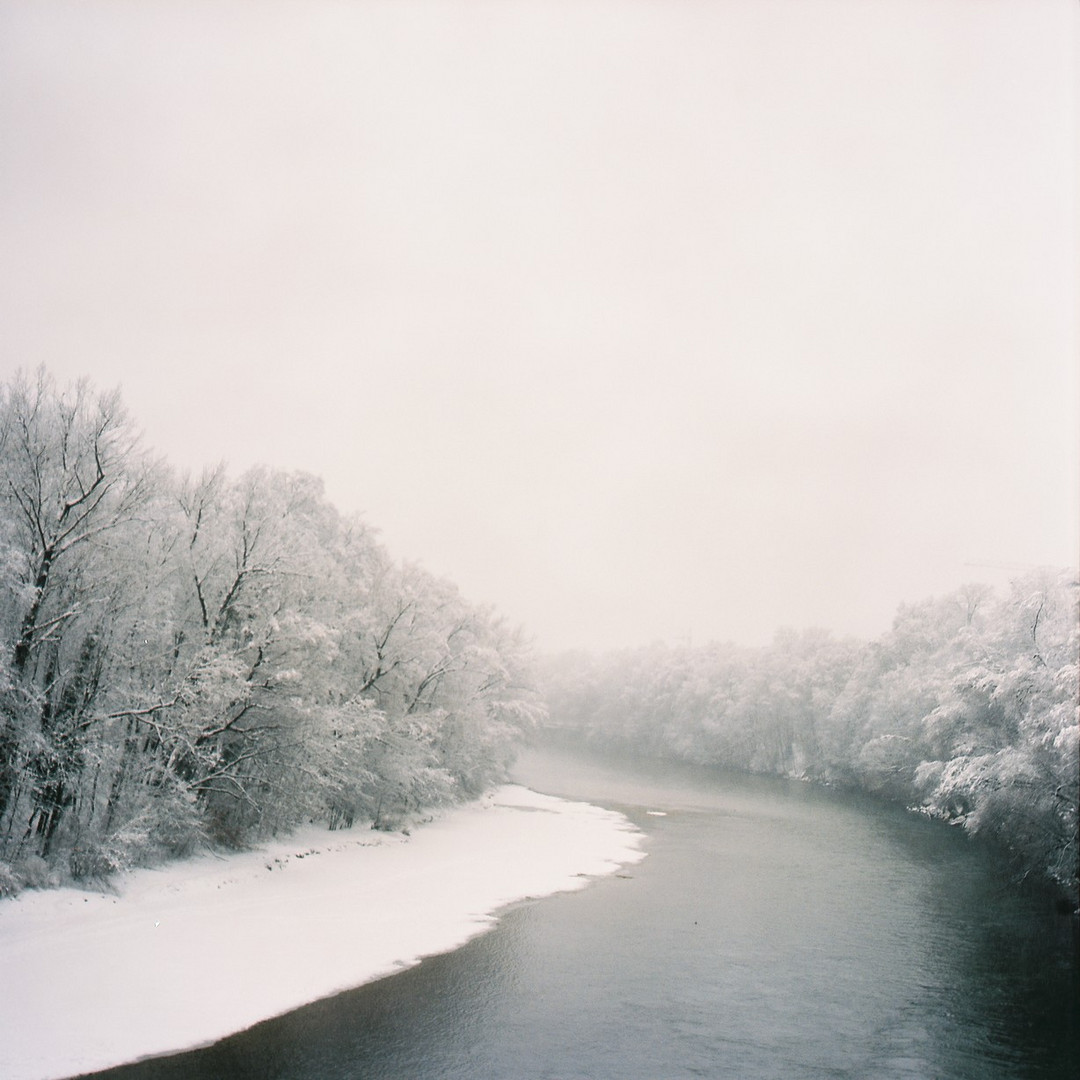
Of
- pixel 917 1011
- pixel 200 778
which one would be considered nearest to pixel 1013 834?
pixel 917 1011

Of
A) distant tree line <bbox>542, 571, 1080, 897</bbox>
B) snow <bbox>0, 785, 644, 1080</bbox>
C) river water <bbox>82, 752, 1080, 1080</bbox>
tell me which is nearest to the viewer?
snow <bbox>0, 785, 644, 1080</bbox>

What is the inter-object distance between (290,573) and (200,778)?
709cm

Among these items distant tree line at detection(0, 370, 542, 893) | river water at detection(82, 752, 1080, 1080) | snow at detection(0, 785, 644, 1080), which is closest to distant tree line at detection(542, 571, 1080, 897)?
river water at detection(82, 752, 1080, 1080)

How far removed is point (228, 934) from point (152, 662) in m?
8.57

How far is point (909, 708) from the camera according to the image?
5850cm

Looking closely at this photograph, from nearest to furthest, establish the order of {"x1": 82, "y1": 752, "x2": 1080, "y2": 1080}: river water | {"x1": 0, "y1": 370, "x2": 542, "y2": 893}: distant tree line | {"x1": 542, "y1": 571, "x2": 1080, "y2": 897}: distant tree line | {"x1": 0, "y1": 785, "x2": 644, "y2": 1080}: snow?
{"x1": 0, "y1": 785, "x2": 644, "y2": 1080}: snow < {"x1": 82, "y1": 752, "x2": 1080, "y2": 1080}: river water < {"x1": 0, "y1": 370, "x2": 542, "y2": 893}: distant tree line < {"x1": 542, "y1": 571, "x2": 1080, "y2": 897}: distant tree line

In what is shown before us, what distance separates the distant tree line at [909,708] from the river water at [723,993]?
440 cm

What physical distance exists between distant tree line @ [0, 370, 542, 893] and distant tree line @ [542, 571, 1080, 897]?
23179 mm

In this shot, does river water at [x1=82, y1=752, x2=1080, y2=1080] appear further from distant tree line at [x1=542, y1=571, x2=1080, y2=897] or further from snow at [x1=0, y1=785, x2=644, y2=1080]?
distant tree line at [x1=542, y1=571, x2=1080, y2=897]

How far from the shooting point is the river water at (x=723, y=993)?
1361cm

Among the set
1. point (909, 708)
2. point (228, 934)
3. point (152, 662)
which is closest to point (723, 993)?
point (228, 934)

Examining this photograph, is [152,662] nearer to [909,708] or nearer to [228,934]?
[228,934]

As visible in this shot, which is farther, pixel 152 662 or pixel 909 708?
pixel 909 708

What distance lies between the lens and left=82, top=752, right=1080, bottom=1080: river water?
1361 cm
